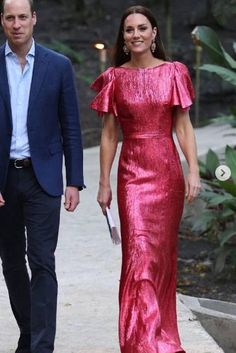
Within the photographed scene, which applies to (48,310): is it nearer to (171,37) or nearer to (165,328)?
(165,328)

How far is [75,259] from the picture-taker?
341 inches

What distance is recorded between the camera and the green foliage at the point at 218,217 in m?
8.62

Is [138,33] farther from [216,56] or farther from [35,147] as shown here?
[216,56]

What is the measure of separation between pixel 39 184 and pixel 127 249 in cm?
57

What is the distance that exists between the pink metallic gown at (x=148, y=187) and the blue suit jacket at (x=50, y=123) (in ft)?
0.62

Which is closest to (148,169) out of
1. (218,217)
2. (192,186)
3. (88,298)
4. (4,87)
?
(192,186)

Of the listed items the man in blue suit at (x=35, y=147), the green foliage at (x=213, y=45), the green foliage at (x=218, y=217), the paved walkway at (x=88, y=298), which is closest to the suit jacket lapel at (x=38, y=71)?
the man in blue suit at (x=35, y=147)

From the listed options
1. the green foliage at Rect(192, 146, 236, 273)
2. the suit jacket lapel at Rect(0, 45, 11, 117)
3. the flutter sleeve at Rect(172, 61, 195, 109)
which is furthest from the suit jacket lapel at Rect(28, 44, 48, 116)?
the green foliage at Rect(192, 146, 236, 273)

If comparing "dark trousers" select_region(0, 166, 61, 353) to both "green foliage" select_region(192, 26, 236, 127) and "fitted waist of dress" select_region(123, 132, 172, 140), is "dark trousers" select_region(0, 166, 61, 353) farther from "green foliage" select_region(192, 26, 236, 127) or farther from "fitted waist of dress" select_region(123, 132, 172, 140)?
"green foliage" select_region(192, 26, 236, 127)

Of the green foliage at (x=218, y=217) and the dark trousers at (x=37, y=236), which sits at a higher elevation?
the dark trousers at (x=37, y=236)

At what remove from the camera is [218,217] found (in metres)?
9.29

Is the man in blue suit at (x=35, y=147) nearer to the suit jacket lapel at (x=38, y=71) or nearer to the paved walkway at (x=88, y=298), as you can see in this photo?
the suit jacket lapel at (x=38, y=71)

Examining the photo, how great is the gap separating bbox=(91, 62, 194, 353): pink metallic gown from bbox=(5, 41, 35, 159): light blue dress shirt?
39 centimetres

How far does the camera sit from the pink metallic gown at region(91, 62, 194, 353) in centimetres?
562
